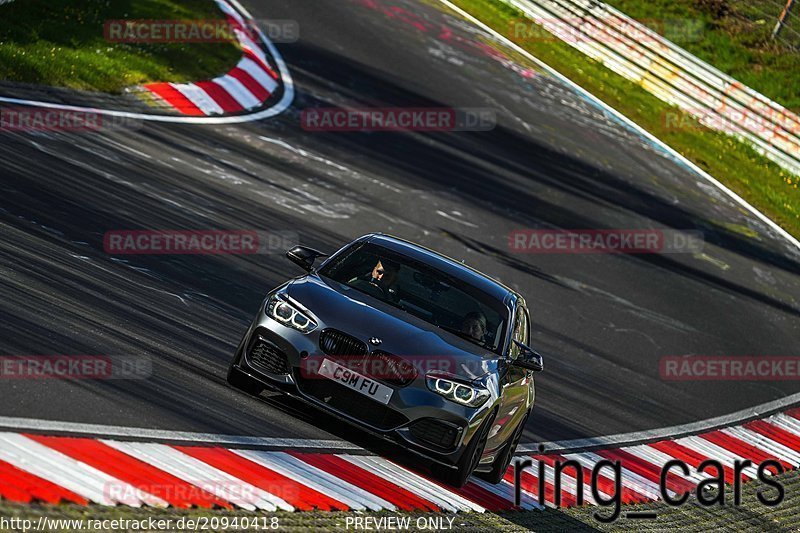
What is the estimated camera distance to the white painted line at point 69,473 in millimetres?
7160

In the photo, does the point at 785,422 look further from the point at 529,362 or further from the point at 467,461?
the point at 467,461

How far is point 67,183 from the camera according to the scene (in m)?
14.6

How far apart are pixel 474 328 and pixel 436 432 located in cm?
133

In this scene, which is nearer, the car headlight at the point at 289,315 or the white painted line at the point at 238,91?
the car headlight at the point at 289,315

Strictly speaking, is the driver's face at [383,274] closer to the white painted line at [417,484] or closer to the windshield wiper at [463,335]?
the windshield wiper at [463,335]

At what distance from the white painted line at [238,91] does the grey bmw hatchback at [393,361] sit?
12.2m

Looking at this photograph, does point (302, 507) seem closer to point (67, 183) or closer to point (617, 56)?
point (67, 183)

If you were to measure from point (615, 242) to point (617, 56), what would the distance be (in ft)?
37.5

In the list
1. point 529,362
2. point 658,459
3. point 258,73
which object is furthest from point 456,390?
point 258,73

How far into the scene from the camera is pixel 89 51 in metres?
20.8

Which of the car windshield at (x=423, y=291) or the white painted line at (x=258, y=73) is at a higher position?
the car windshield at (x=423, y=291)

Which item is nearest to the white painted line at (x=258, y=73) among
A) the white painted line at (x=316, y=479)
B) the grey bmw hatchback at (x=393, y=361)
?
the grey bmw hatchback at (x=393, y=361)

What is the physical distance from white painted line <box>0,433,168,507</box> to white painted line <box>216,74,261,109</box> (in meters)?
14.8

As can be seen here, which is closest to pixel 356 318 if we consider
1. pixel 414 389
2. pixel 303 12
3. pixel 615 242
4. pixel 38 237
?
pixel 414 389
